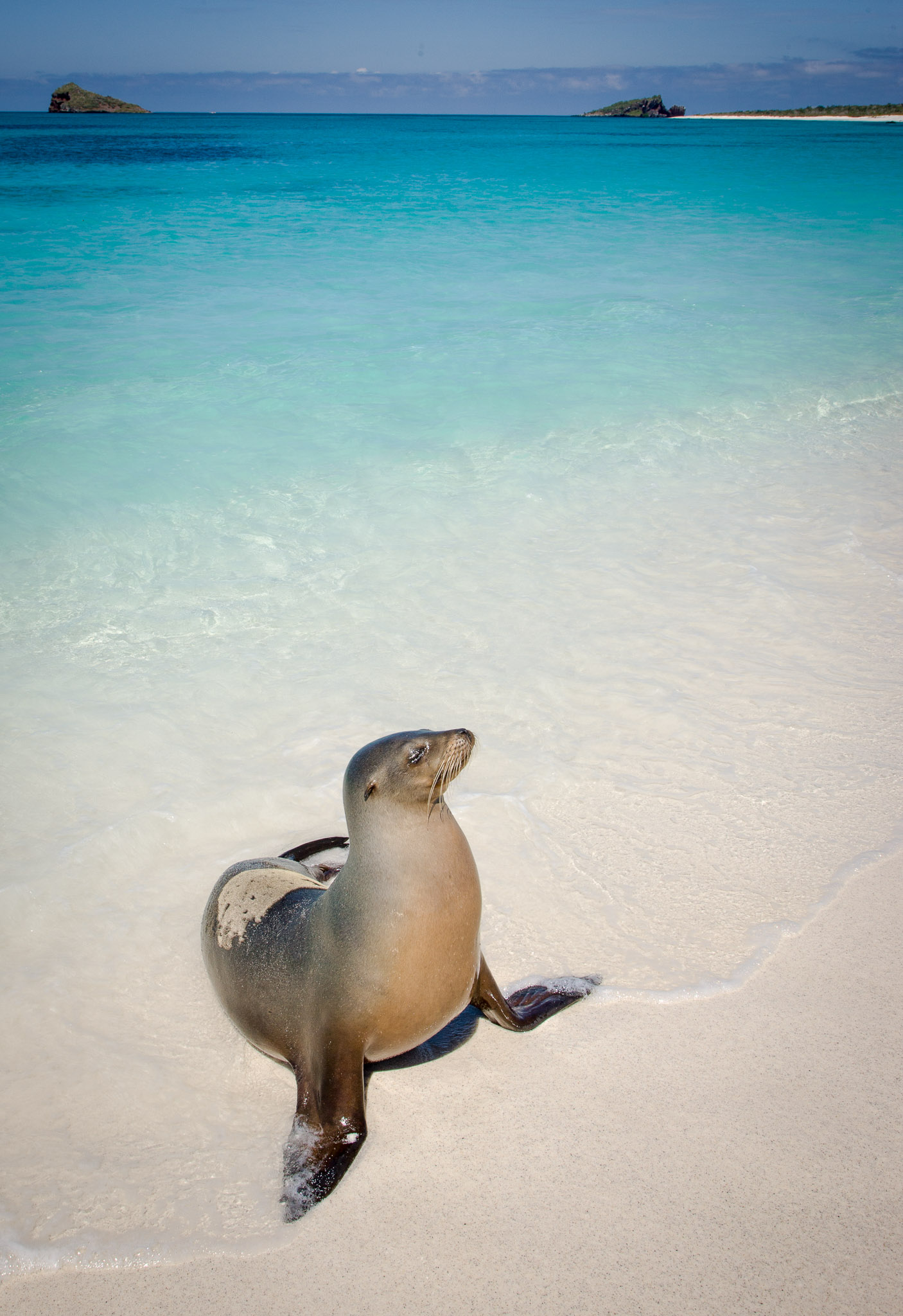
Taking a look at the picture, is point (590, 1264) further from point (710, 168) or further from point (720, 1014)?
point (710, 168)

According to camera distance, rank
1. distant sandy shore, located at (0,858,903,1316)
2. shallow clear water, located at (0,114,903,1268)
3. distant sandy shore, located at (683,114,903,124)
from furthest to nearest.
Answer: distant sandy shore, located at (683,114,903,124) < shallow clear water, located at (0,114,903,1268) < distant sandy shore, located at (0,858,903,1316)

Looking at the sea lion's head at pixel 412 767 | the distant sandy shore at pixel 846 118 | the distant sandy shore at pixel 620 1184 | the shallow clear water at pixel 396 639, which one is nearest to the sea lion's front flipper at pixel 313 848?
the shallow clear water at pixel 396 639

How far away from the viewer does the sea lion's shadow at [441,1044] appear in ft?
8.33

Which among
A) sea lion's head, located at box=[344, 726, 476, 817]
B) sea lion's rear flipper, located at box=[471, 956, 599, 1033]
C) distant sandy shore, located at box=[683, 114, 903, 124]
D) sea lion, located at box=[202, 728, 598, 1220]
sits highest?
distant sandy shore, located at box=[683, 114, 903, 124]

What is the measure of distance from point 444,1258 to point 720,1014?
3.46 feet

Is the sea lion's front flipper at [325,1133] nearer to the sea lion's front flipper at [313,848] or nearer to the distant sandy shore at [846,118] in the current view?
the sea lion's front flipper at [313,848]

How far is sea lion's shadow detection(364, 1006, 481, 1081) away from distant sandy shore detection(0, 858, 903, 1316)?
3cm

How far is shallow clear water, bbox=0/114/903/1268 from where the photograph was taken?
2.76m

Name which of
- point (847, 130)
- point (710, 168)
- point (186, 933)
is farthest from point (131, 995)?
point (847, 130)

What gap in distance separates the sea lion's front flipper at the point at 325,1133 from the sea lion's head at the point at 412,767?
65 cm

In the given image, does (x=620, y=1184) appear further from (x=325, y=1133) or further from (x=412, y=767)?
(x=412, y=767)

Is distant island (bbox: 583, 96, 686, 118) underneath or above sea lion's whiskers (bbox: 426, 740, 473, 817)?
above

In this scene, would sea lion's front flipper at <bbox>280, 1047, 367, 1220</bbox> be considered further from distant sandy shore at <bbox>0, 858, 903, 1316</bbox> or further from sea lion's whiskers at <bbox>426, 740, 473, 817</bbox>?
sea lion's whiskers at <bbox>426, 740, 473, 817</bbox>

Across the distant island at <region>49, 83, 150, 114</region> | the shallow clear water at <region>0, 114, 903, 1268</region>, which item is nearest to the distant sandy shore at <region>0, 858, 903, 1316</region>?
the shallow clear water at <region>0, 114, 903, 1268</region>
